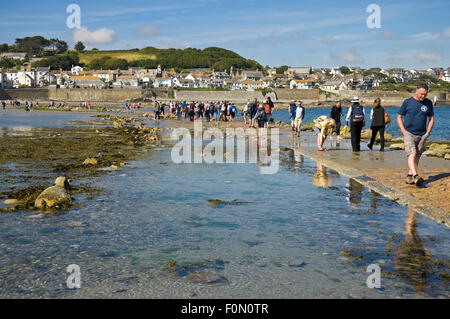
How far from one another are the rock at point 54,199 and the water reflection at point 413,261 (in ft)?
18.9

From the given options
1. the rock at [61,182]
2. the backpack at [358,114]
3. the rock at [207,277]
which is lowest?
the rock at [207,277]

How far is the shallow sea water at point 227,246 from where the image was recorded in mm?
4828

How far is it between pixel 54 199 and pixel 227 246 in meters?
4.07

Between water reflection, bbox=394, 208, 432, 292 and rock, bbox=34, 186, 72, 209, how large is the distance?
18.9 ft

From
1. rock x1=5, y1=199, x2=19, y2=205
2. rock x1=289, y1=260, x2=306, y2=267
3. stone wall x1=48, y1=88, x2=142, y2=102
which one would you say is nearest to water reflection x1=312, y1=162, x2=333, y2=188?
rock x1=289, y1=260, x2=306, y2=267

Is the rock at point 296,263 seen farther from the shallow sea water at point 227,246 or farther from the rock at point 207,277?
the rock at point 207,277

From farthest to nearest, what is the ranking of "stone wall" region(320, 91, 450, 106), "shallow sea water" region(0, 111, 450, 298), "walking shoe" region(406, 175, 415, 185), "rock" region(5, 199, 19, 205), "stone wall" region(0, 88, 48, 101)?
"stone wall" region(320, 91, 450, 106), "stone wall" region(0, 88, 48, 101), "walking shoe" region(406, 175, 415, 185), "rock" region(5, 199, 19, 205), "shallow sea water" region(0, 111, 450, 298)

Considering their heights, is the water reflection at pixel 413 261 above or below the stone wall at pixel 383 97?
below

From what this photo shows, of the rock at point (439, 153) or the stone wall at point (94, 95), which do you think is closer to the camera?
the rock at point (439, 153)

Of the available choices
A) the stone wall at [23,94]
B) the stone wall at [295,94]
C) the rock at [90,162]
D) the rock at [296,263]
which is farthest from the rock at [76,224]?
the stone wall at [295,94]

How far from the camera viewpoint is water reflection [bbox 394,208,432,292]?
16.3 ft

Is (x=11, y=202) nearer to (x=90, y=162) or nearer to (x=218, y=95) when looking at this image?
(x=90, y=162)

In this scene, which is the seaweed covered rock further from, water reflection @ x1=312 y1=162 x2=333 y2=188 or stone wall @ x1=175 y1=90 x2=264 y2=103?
stone wall @ x1=175 y1=90 x2=264 y2=103

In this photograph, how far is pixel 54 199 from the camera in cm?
871
